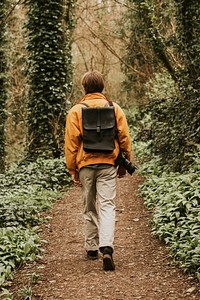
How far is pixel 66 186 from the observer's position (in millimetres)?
11383

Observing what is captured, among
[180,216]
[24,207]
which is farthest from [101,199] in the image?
[24,207]

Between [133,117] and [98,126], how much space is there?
20.1 meters

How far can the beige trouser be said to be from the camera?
502cm

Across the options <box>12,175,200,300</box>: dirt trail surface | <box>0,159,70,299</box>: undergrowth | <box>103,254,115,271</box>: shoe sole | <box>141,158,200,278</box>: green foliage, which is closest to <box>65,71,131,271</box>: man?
<box>103,254,115,271</box>: shoe sole

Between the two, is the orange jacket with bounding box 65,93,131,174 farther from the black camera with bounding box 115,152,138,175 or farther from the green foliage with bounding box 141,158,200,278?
the green foliage with bounding box 141,158,200,278

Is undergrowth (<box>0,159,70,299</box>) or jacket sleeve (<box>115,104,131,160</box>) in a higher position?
jacket sleeve (<box>115,104,131,160</box>)

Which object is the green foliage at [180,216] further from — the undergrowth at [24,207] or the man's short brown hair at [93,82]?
the man's short brown hair at [93,82]

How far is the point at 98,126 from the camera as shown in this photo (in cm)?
499

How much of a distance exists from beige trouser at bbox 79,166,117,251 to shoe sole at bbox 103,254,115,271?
151 mm

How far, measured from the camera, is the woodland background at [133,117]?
650 cm

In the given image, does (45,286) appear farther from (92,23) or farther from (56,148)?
(92,23)

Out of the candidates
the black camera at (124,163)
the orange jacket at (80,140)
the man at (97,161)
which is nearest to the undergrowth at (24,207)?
the man at (97,161)

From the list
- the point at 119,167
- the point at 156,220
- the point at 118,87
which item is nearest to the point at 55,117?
the point at 156,220

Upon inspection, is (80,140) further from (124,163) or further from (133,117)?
(133,117)
